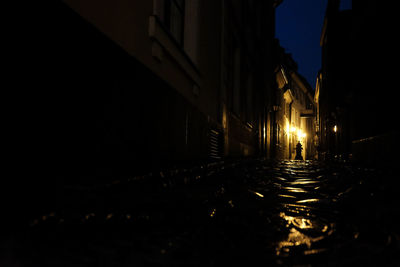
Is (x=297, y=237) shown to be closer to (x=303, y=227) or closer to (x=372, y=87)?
(x=303, y=227)

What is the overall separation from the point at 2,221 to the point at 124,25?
5.34 feet

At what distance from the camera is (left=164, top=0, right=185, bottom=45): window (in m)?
3.47

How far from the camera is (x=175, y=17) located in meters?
3.82

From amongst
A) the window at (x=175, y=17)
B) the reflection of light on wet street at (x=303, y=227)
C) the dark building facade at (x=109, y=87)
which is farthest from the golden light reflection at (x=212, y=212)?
the window at (x=175, y=17)

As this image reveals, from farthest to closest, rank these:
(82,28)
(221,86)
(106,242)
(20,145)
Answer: (221,86), (82,28), (20,145), (106,242)

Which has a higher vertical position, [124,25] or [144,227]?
[124,25]

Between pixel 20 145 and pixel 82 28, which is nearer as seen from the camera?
pixel 20 145

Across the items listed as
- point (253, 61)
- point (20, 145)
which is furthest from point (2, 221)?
point (253, 61)

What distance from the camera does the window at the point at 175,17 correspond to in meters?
3.47

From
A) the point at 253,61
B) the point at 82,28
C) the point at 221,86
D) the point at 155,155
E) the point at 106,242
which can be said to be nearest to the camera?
the point at 106,242

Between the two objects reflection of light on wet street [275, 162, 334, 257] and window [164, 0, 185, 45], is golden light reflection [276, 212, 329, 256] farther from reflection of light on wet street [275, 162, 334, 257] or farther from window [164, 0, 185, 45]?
window [164, 0, 185, 45]

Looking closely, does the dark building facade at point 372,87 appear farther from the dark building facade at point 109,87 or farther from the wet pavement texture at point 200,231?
the dark building facade at point 109,87

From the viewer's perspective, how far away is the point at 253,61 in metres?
11.0

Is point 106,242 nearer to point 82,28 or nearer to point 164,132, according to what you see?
point 82,28
